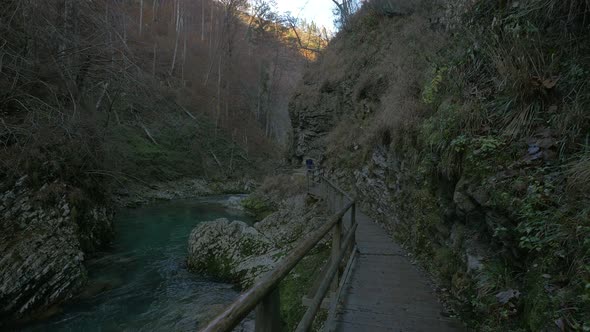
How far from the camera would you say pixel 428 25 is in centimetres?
1241

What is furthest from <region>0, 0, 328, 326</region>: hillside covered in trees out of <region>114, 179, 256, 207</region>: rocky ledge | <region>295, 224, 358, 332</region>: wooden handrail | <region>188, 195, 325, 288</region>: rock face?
<region>114, 179, 256, 207</region>: rocky ledge

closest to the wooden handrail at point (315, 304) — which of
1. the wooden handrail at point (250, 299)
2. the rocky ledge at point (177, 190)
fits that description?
the wooden handrail at point (250, 299)

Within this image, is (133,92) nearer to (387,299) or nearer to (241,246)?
(241,246)

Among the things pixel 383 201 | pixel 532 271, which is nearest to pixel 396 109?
pixel 383 201

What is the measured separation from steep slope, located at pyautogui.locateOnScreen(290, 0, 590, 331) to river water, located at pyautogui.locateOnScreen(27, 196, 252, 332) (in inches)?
198

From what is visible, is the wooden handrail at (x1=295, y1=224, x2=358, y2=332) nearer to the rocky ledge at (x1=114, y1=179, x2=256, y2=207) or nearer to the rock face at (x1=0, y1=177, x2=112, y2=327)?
the rock face at (x1=0, y1=177, x2=112, y2=327)

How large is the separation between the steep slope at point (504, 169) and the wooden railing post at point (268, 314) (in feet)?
6.85

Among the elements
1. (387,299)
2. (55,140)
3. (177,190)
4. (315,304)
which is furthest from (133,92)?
(177,190)

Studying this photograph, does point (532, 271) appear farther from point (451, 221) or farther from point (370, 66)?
point (370, 66)

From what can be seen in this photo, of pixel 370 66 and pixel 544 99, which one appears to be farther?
pixel 370 66

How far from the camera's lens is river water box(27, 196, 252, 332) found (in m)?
7.32

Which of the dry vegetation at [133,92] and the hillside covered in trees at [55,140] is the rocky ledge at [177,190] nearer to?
the dry vegetation at [133,92]

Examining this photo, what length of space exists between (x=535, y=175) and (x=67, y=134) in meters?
11.2

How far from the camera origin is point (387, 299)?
190 inches
